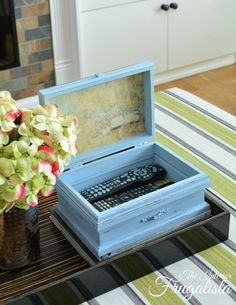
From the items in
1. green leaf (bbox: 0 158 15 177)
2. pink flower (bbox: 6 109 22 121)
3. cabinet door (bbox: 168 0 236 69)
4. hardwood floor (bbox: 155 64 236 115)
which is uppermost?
pink flower (bbox: 6 109 22 121)

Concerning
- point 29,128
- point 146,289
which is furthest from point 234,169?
point 29,128

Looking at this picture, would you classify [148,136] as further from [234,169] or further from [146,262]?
[146,262]

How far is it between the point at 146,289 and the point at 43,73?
2228 millimetres

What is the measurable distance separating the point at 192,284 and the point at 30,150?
41cm

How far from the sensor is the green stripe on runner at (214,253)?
1137mm

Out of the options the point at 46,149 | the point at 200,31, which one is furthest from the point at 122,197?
the point at 200,31

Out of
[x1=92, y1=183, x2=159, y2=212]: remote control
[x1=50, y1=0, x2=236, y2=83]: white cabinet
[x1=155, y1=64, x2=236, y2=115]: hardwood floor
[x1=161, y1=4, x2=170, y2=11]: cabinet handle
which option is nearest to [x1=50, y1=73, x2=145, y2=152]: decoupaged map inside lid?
[x1=92, y1=183, x2=159, y2=212]: remote control

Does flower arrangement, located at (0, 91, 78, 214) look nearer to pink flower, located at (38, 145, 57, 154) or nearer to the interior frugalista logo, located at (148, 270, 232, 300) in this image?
pink flower, located at (38, 145, 57, 154)

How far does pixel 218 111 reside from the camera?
5.61 feet

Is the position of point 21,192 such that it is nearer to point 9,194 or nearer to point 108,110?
point 9,194

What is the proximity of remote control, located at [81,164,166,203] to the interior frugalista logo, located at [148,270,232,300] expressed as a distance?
0.24 m

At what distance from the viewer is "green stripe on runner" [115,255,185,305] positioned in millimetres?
1068

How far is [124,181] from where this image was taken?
131 centimetres

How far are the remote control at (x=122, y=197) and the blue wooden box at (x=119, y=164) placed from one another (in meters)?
0.05
